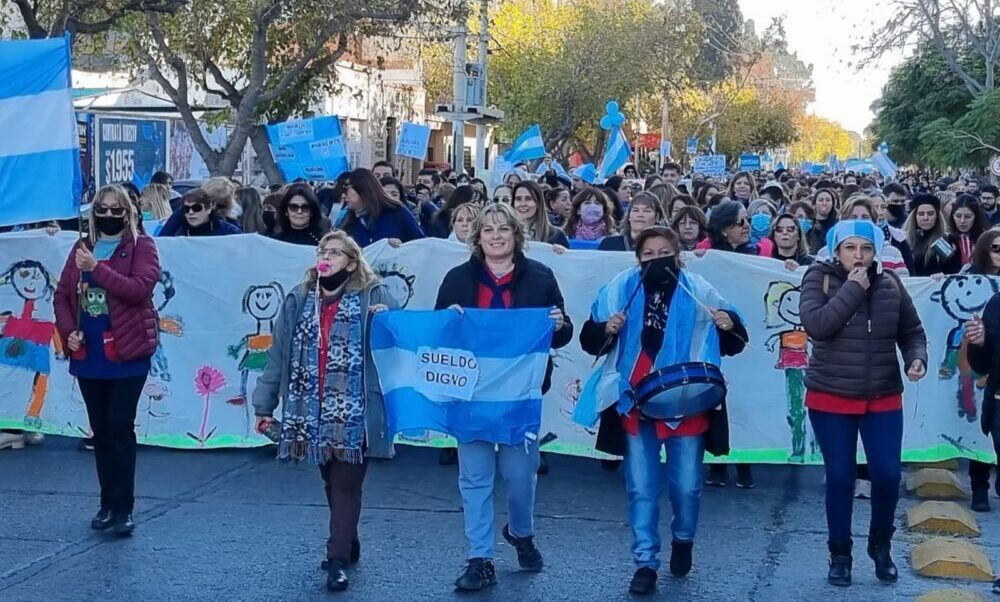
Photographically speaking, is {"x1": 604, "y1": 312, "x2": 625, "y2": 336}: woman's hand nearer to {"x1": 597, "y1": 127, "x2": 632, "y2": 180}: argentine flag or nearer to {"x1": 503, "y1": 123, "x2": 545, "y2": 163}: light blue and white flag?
{"x1": 597, "y1": 127, "x2": 632, "y2": 180}: argentine flag

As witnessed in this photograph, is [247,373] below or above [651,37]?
below

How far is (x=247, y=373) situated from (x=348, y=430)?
3.10 m

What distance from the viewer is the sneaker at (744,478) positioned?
8.32 meters

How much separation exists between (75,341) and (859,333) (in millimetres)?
3796

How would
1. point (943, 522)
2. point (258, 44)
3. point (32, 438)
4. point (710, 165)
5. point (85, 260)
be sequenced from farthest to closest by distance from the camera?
point (710, 165) → point (258, 44) → point (32, 438) → point (943, 522) → point (85, 260)

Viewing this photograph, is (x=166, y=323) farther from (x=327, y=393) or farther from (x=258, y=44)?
(x=258, y=44)

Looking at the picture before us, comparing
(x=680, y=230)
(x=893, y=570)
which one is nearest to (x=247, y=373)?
(x=680, y=230)

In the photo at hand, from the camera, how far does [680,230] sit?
9.08m

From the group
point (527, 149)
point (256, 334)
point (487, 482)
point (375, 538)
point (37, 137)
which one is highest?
point (527, 149)

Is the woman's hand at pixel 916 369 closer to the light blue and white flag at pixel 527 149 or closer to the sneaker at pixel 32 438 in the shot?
the sneaker at pixel 32 438

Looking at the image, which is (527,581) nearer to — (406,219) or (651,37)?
(406,219)

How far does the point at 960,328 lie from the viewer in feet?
27.5

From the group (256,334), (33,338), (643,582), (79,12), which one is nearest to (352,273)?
(643,582)

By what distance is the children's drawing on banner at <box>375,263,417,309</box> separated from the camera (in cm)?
888
